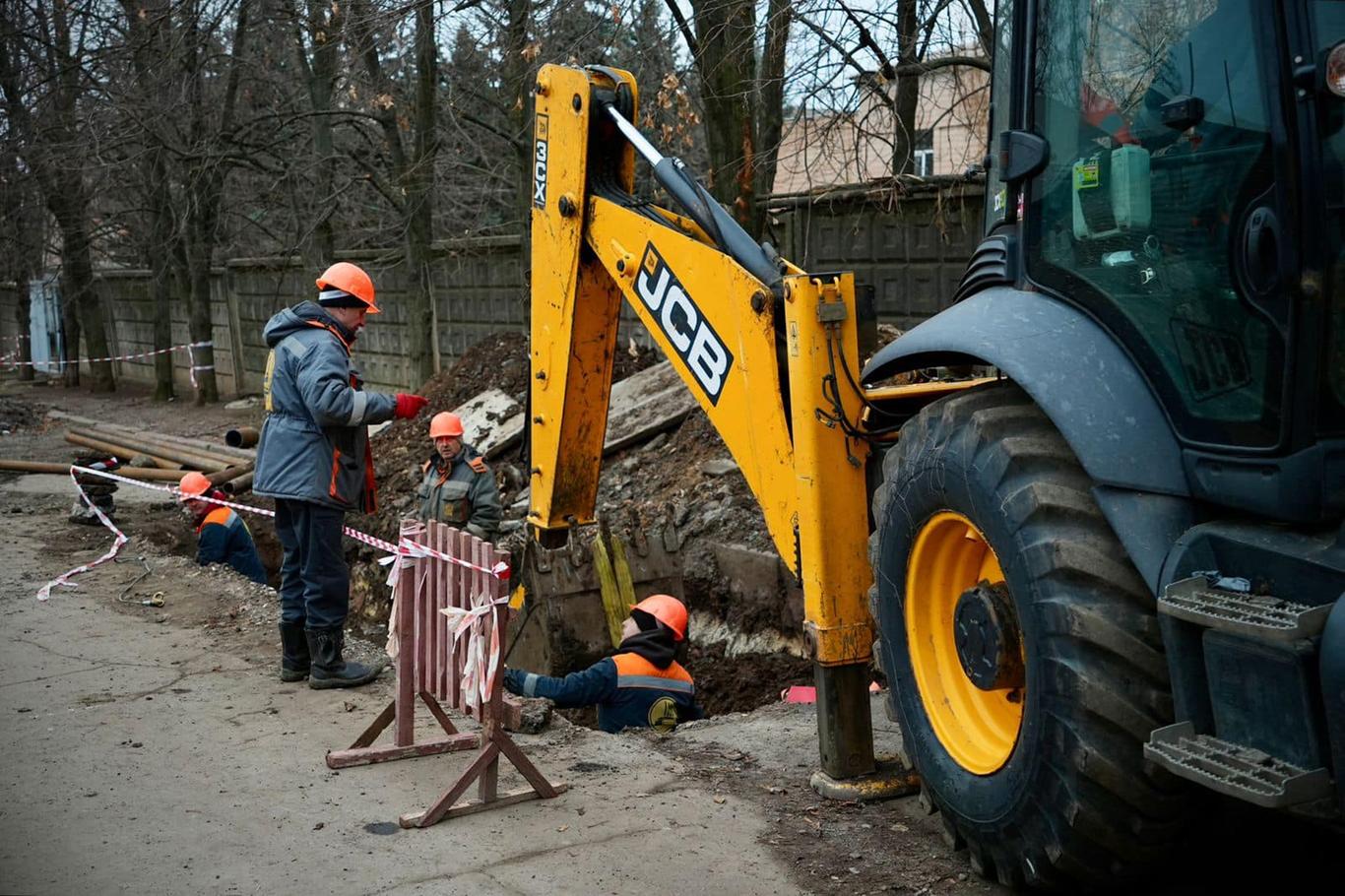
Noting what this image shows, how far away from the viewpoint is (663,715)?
6734mm

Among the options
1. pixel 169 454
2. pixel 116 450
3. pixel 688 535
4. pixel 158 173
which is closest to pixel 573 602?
pixel 688 535

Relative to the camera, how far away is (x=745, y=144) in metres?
10.7

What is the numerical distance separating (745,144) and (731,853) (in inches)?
284

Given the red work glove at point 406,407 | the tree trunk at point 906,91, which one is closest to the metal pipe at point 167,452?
the tree trunk at point 906,91

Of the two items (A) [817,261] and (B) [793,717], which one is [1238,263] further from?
(A) [817,261]

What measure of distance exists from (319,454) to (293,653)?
109 cm

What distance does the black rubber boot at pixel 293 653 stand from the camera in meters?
6.94

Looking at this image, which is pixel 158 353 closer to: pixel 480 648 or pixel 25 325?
pixel 25 325

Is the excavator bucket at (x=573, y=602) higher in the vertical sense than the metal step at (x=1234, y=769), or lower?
lower

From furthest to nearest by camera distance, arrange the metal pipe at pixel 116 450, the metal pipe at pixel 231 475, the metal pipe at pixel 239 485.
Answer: the metal pipe at pixel 116 450, the metal pipe at pixel 231 475, the metal pipe at pixel 239 485

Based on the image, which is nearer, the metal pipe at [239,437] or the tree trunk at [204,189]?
the metal pipe at [239,437]

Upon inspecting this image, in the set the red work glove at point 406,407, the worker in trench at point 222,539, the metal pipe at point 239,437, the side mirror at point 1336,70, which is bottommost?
the worker in trench at point 222,539

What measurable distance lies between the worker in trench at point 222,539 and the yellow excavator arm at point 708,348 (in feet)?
14.9

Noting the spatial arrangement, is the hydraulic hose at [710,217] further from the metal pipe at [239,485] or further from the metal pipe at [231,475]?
the metal pipe at [231,475]
